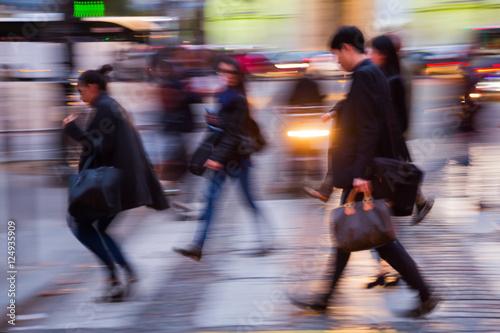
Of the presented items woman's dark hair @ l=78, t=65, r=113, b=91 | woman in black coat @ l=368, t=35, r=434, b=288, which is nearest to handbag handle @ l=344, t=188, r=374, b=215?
woman in black coat @ l=368, t=35, r=434, b=288

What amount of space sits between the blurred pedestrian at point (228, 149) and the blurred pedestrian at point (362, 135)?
66.4 inches

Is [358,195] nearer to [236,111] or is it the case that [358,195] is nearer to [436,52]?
[236,111]

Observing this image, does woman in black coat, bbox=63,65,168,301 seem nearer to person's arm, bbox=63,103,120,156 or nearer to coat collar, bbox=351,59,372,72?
person's arm, bbox=63,103,120,156

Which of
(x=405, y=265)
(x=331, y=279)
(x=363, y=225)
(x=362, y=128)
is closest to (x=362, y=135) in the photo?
(x=362, y=128)

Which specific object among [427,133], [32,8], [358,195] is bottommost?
[427,133]

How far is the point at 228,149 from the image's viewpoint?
612cm

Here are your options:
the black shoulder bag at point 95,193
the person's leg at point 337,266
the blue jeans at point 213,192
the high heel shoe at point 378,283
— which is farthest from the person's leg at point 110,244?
the high heel shoe at point 378,283

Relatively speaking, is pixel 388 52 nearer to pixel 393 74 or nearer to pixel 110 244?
pixel 393 74

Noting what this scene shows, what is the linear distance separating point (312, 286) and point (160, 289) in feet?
3.96

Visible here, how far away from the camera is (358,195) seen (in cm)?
449

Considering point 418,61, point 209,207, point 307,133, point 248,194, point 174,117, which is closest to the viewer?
point 209,207

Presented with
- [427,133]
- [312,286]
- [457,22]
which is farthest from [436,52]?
[312,286]

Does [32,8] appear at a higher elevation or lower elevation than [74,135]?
higher

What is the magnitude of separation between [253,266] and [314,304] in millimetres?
1346
